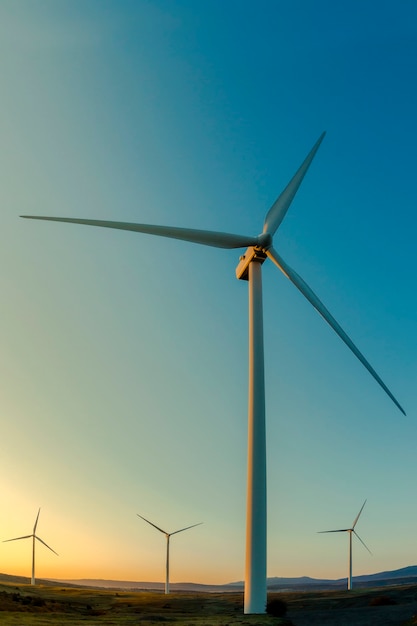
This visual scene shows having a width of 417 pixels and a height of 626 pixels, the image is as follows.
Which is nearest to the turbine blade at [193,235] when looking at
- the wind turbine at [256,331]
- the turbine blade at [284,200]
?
the wind turbine at [256,331]

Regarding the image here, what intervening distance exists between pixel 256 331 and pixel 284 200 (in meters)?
16.6

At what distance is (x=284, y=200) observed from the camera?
61.8m

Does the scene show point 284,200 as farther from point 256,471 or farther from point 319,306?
point 256,471

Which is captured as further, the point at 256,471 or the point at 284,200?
the point at 284,200

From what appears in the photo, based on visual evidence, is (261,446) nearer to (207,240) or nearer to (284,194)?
(207,240)

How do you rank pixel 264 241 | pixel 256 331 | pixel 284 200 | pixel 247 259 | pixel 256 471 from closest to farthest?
1. pixel 256 471
2. pixel 256 331
3. pixel 264 241
4. pixel 247 259
5. pixel 284 200

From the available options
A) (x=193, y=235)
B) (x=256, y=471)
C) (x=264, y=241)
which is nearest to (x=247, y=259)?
(x=264, y=241)

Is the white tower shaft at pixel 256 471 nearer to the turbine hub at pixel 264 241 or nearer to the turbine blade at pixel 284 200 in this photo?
the turbine hub at pixel 264 241

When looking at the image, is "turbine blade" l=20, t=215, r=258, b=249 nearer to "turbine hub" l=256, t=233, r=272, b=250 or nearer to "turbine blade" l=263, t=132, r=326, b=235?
"turbine hub" l=256, t=233, r=272, b=250

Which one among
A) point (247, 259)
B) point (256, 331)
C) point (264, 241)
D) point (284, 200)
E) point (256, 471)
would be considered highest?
point (284, 200)

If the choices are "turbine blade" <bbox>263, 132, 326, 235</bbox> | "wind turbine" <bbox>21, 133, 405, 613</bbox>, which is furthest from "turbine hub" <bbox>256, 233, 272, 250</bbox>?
"turbine blade" <bbox>263, 132, 326, 235</bbox>

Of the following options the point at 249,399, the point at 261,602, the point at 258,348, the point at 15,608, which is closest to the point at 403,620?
the point at 261,602

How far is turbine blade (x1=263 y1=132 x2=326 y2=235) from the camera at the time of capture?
196 feet

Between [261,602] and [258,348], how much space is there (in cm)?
2137
